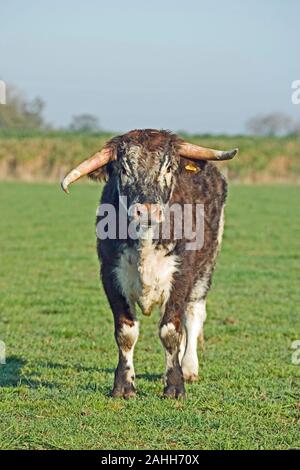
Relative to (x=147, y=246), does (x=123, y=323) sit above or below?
Answer: below

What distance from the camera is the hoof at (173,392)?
25.2 feet

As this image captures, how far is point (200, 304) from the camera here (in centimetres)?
957

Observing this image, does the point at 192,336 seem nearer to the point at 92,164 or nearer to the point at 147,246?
the point at 147,246

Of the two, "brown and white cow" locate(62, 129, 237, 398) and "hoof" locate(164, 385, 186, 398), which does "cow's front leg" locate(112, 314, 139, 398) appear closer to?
"brown and white cow" locate(62, 129, 237, 398)

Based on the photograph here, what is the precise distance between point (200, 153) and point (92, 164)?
954 mm

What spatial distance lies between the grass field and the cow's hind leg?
5.1 inches

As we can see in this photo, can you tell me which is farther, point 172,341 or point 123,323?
point 123,323

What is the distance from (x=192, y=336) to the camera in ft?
30.0

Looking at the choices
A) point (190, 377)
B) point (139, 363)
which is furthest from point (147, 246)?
point (139, 363)

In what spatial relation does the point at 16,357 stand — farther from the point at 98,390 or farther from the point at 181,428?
the point at 181,428

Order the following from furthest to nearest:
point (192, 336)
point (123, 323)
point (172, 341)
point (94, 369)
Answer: point (192, 336) < point (94, 369) < point (123, 323) < point (172, 341)
